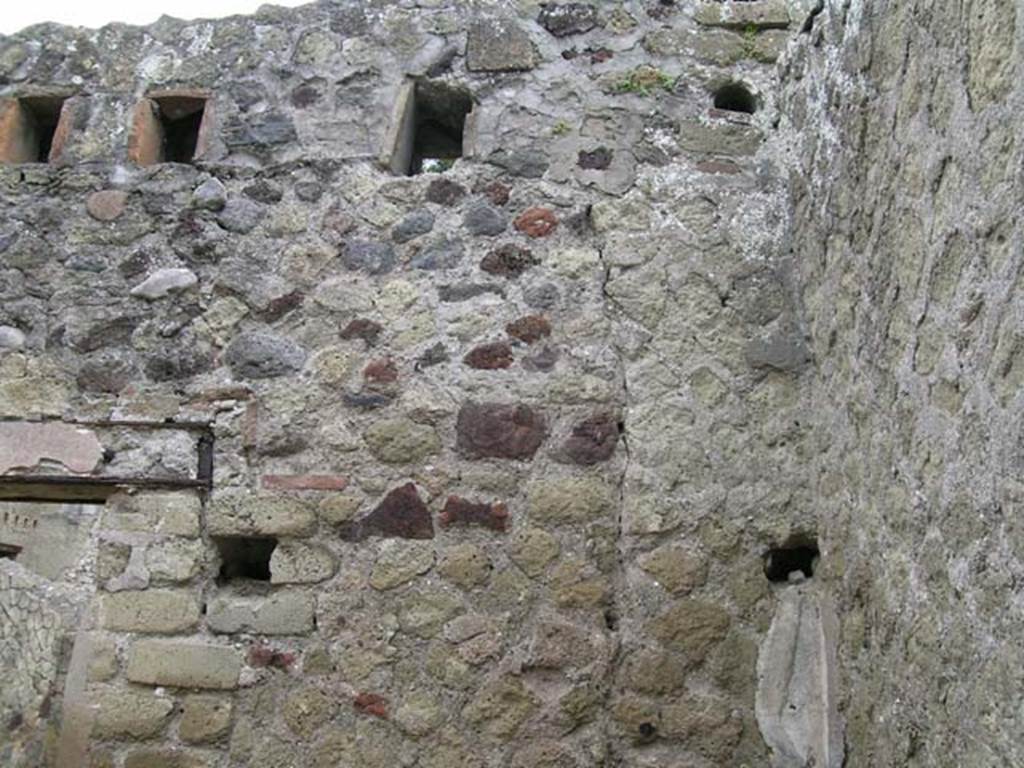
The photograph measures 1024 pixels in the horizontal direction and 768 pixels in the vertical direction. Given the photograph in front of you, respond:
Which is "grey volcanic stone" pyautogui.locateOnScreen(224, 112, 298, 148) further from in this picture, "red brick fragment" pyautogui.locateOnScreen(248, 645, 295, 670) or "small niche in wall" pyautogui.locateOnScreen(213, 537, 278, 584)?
"red brick fragment" pyautogui.locateOnScreen(248, 645, 295, 670)

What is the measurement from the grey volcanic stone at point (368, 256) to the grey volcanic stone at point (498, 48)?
26.3 inches

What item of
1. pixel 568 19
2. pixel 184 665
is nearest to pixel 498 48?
pixel 568 19

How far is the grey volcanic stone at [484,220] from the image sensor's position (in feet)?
10.8

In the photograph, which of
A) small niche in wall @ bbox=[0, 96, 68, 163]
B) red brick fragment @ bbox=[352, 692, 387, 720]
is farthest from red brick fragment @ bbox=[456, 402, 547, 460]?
small niche in wall @ bbox=[0, 96, 68, 163]

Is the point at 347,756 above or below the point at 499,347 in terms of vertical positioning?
below

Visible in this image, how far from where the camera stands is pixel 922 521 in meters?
2.07

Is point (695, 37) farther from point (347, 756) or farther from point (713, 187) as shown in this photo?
point (347, 756)

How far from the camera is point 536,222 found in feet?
10.8

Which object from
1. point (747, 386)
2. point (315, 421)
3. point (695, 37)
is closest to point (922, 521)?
point (747, 386)

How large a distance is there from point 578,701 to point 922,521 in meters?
1.10

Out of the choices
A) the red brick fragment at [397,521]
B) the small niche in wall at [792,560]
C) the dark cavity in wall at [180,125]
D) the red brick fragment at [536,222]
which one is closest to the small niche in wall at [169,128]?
the dark cavity in wall at [180,125]

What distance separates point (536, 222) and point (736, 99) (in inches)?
30.2

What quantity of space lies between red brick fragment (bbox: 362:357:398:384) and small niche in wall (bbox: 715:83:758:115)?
1.28 m

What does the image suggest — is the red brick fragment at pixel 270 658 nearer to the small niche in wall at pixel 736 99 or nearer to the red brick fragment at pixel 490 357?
the red brick fragment at pixel 490 357
